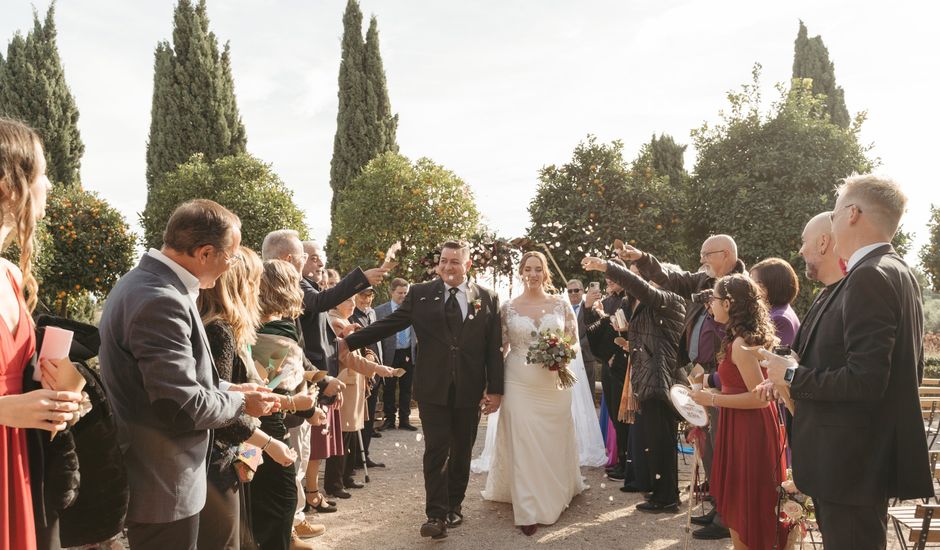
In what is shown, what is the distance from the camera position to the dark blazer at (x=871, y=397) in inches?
107

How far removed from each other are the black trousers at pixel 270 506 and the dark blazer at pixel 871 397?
272 cm

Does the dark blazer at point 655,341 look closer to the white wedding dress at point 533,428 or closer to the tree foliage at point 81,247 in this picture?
the white wedding dress at point 533,428

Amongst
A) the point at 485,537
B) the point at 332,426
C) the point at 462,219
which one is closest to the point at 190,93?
the point at 462,219

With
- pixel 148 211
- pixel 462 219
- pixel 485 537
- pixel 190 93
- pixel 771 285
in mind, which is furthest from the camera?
pixel 190 93

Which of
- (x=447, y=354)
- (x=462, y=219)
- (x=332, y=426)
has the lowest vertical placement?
(x=332, y=426)

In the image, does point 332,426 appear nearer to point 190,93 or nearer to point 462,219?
point 462,219

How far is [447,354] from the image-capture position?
577 cm

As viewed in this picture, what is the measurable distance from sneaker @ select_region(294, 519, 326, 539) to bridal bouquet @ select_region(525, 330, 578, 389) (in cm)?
230

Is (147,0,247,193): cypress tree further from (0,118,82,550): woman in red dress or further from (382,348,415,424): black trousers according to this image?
(0,118,82,550): woman in red dress

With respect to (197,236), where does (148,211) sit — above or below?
above

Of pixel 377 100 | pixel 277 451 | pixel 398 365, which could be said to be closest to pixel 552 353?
pixel 277 451

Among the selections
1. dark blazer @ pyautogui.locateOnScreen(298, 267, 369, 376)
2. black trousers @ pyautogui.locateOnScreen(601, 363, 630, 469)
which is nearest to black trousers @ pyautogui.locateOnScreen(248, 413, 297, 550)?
dark blazer @ pyautogui.locateOnScreen(298, 267, 369, 376)

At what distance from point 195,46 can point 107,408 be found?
26414 mm

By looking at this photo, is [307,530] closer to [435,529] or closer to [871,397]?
[435,529]
